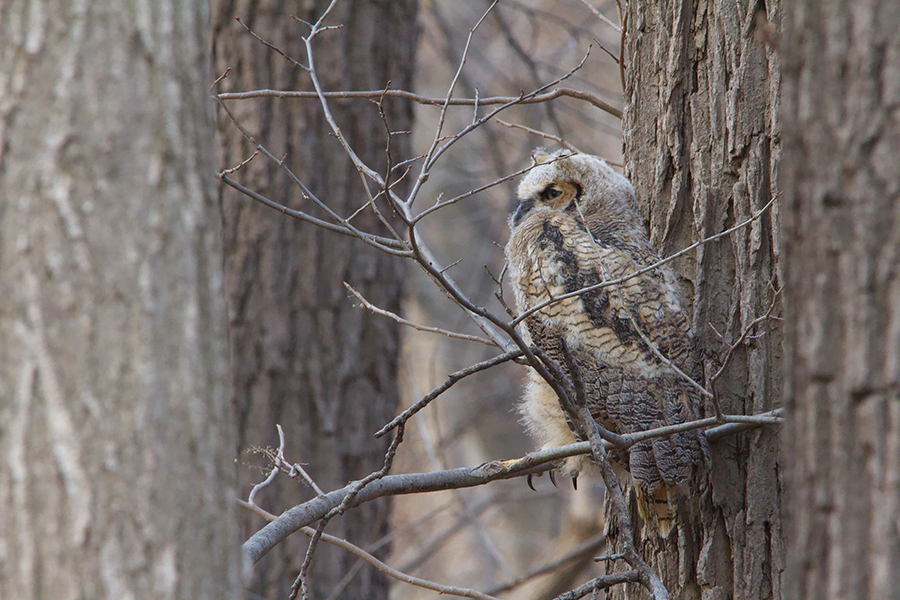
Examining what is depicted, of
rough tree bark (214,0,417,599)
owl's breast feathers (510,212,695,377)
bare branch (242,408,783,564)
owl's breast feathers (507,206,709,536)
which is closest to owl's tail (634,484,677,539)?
owl's breast feathers (507,206,709,536)

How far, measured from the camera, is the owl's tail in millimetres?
2666

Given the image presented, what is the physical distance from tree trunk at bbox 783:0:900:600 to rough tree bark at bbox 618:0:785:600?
1.25 meters

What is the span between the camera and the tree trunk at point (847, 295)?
47.6 inches

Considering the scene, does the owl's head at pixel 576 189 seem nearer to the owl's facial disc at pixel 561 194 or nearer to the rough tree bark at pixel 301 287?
the owl's facial disc at pixel 561 194

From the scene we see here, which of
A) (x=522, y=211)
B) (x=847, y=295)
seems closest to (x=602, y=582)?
(x=847, y=295)

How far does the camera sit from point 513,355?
6.15 feet

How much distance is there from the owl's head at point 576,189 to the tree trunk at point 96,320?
2009 mm

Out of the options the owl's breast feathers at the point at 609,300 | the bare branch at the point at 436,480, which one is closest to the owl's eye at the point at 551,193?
the owl's breast feathers at the point at 609,300

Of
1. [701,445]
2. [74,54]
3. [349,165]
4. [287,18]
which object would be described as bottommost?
[701,445]

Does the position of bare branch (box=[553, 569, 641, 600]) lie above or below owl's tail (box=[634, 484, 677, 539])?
below

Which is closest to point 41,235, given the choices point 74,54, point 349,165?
point 74,54

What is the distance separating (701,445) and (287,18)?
343 centimetres

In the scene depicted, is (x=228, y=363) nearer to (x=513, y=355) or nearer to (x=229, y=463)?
(x=229, y=463)

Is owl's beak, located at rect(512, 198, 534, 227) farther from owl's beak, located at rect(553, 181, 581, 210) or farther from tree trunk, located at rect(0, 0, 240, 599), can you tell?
tree trunk, located at rect(0, 0, 240, 599)
